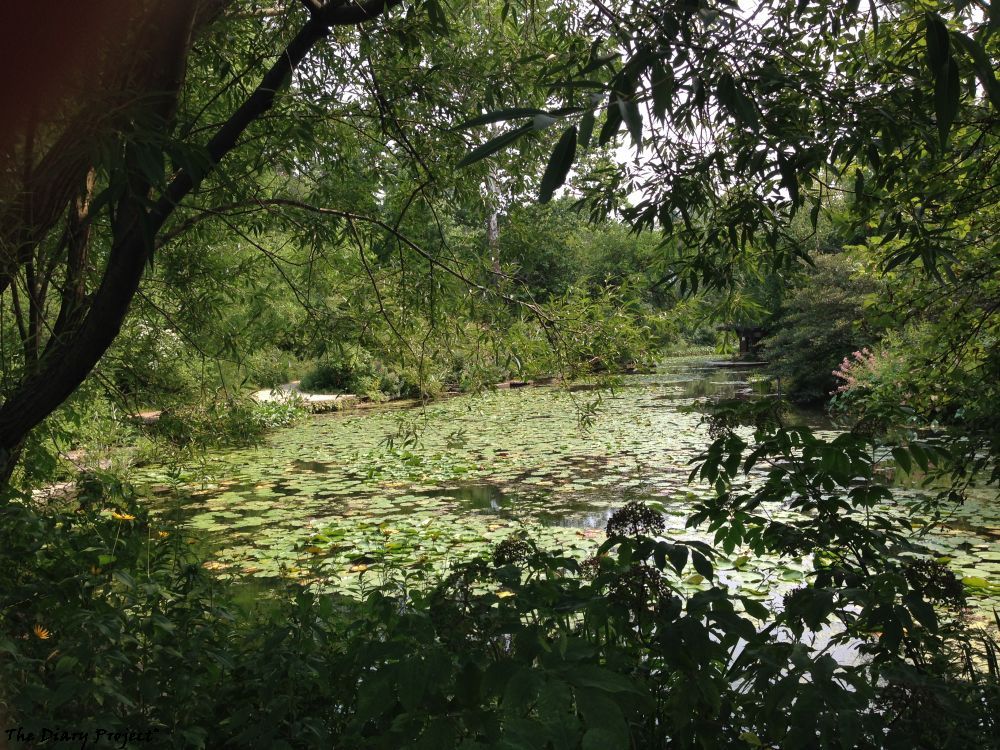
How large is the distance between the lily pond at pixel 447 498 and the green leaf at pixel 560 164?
137 centimetres

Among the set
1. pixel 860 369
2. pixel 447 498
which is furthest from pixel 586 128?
pixel 860 369

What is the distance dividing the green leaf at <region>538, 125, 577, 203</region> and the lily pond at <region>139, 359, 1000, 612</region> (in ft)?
4.51

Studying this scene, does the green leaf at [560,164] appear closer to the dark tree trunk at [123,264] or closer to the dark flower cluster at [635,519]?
the dark flower cluster at [635,519]

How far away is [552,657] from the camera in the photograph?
1.14 metres

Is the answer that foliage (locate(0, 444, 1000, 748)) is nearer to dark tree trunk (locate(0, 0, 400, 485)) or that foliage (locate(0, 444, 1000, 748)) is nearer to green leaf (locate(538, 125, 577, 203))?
dark tree trunk (locate(0, 0, 400, 485))

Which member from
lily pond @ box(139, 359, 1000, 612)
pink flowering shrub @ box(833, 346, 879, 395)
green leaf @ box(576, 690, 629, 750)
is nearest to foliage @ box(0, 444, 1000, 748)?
green leaf @ box(576, 690, 629, 750)

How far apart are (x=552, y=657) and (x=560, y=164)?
808 mm

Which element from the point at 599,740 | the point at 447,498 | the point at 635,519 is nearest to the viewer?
the point at 599,740

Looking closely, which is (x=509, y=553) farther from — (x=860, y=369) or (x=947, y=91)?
(x=860, y=369)

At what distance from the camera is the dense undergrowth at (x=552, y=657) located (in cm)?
111

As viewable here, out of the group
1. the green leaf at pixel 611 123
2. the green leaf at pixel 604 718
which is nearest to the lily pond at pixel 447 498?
the green leaf at pixel 604 718

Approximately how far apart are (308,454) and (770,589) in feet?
21.1

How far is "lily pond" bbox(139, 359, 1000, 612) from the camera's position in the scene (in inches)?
163

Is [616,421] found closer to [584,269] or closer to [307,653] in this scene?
[307,653]
